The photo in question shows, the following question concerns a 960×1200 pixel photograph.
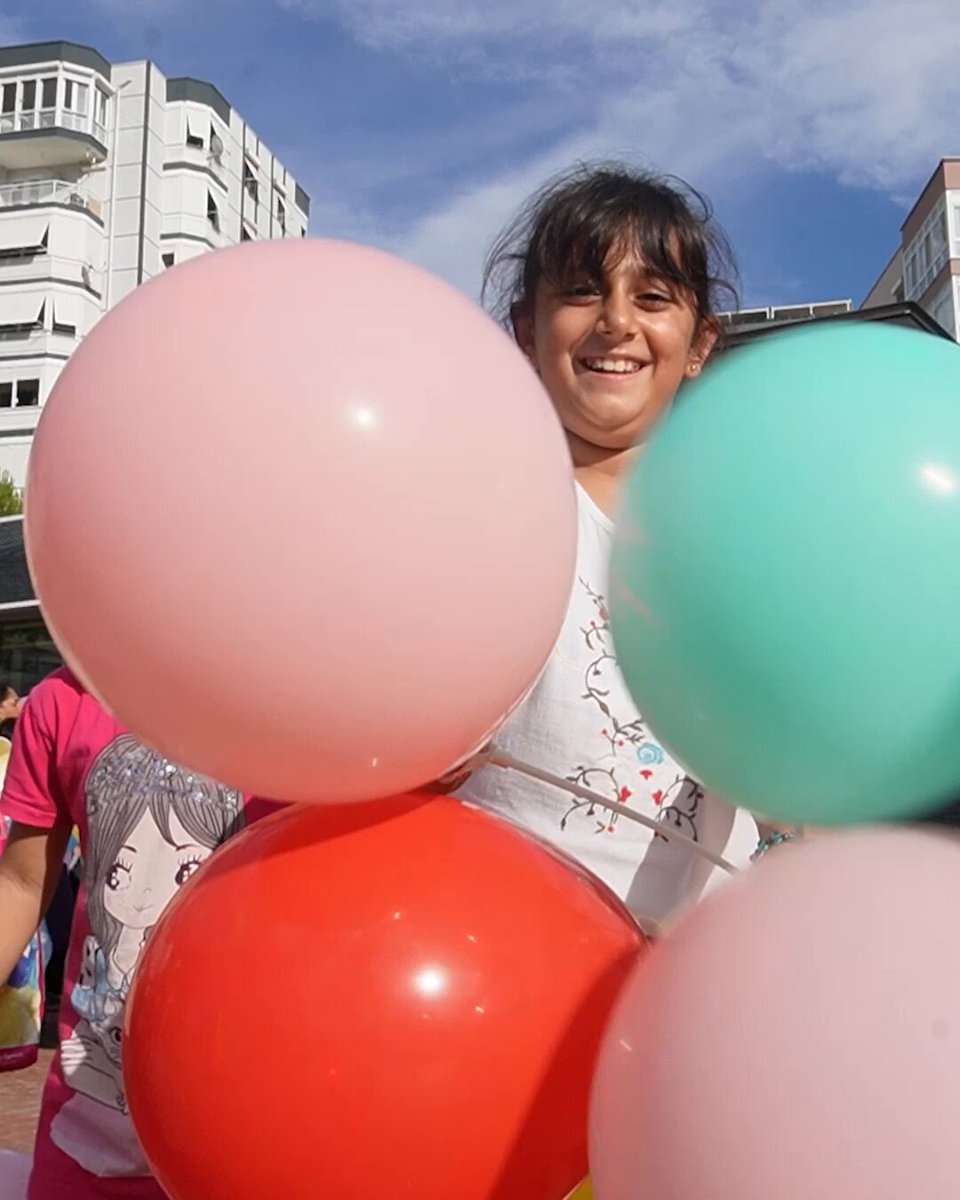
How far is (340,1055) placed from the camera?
119cm

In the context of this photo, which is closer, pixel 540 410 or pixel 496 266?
pixel 540 410

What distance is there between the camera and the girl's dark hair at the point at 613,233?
195 cm

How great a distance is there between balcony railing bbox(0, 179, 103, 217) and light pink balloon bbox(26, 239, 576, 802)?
42.1 meters

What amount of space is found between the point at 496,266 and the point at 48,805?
45.8 inches

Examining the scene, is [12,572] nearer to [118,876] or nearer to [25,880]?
[25,880]

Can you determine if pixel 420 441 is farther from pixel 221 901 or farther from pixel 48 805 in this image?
pixel 48 805

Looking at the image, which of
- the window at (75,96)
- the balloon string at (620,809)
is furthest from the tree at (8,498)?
the balloon string at (620,809)

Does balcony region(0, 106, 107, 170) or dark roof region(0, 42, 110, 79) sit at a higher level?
dark roof region(0, 42, 110, 79)

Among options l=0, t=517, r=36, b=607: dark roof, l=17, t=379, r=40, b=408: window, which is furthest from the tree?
l=0, t=517, r=36, b=607: dark roof

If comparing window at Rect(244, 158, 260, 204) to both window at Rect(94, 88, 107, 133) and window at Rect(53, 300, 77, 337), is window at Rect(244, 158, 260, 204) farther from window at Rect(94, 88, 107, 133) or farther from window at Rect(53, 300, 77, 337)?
window at Rect(53, 300, 77, 337)

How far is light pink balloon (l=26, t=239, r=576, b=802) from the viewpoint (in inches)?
45.1

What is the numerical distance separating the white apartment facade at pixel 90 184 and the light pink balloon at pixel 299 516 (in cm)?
3916

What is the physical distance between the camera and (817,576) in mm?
1165

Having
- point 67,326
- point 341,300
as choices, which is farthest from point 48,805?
point 67,326
